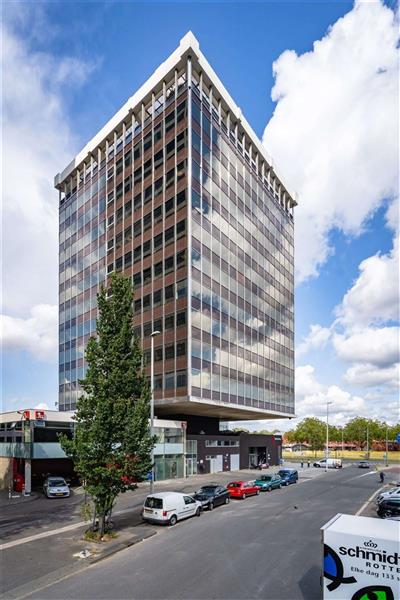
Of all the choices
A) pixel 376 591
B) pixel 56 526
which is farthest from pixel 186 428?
pixel 376 591

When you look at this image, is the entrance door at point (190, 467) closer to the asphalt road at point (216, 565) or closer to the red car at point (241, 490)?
the red car at point (241, 490)

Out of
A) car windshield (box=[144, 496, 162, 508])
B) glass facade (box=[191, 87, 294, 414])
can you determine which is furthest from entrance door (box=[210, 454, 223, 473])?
car windshield (box=[144, 496, 162, 508])

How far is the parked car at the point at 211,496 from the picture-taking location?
96.6 feet

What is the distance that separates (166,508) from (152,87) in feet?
153

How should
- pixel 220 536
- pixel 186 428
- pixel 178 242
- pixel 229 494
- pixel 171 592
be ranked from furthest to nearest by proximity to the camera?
pixel 186 428
pixel 178 242
pixel 229 494
pixel 220 536
pixel 171 592

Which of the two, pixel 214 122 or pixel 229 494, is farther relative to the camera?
pixel 214 122

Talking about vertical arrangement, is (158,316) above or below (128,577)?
above

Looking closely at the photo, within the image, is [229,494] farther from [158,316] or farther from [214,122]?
[214,122]

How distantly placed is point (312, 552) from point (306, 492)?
23.0 meters

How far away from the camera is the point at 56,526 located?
2416 cm

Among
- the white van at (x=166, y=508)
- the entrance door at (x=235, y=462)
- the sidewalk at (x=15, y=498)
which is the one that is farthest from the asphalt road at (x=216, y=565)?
the entrance door at (x=235, y=462)

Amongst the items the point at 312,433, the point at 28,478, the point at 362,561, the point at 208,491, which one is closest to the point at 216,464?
the point at 28,478

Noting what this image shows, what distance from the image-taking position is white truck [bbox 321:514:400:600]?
10.5 metres

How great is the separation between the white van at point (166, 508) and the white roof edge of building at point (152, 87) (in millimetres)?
43686
